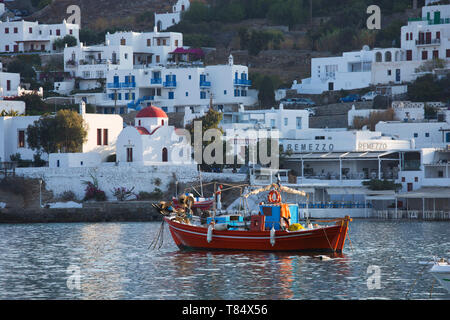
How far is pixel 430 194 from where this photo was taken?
68000 millimetres

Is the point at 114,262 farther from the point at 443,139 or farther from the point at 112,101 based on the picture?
the point at 112,101

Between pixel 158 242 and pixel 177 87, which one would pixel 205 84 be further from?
pixel 158 242

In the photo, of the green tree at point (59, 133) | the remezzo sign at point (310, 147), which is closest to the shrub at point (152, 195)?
the green tree at point (59, 133)

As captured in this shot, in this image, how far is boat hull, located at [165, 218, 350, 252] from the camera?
47.0 meters

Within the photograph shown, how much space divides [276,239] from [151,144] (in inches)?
1215

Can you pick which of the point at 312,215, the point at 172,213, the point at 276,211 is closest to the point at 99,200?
the point at 312,215

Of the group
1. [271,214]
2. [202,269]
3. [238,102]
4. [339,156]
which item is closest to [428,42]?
[238,102]

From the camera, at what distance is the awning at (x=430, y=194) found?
6774 centimetres

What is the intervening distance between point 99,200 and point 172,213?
2195cm

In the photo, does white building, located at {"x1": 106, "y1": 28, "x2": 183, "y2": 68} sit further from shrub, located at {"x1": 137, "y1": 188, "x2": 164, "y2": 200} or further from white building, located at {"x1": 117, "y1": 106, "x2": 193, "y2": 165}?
shrub, located at {"x1": 137, "y1": 188, "x2": 164, "y2": 200}

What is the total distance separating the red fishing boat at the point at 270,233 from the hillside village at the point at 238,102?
5.05 meters

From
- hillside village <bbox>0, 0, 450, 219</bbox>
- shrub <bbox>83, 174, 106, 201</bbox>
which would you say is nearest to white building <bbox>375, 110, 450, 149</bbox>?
hillside village <bbox>0, 0, 450, 219</bbox>

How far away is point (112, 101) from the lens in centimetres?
9894

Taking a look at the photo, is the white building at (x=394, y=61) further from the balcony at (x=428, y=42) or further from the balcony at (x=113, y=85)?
the balcony at (x=113, y=85)
